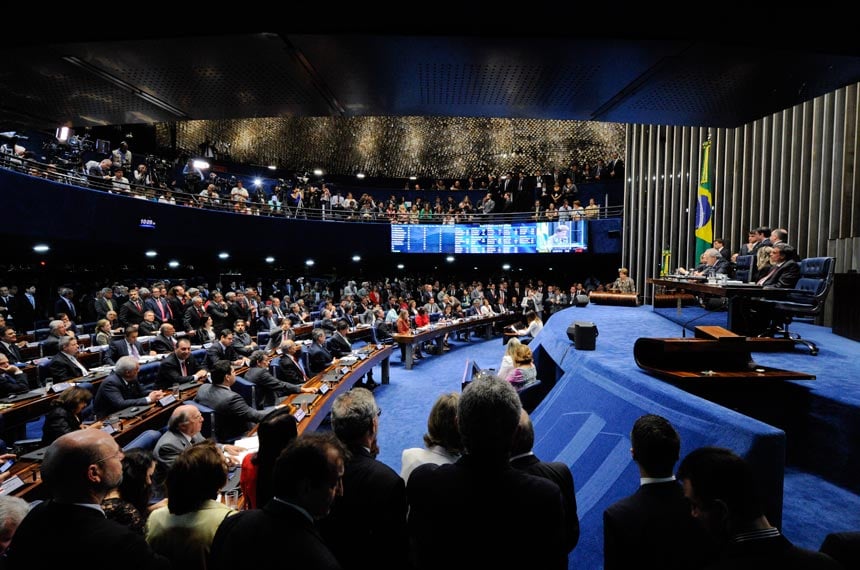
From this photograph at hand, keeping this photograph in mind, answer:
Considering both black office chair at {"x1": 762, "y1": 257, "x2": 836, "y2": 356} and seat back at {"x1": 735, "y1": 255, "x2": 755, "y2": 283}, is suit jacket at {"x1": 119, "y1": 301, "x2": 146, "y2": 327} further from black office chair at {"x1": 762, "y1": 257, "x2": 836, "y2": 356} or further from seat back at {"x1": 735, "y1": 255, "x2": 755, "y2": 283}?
seat back at {"x1": 735, "y1": 255, "x2": 755, "y2": 283}

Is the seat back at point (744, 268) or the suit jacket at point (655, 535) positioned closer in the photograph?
the suit jacket at point (655, 535)

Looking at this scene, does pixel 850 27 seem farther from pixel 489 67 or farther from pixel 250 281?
pixel 250 281

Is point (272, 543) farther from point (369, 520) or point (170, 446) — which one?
point (170, 446)

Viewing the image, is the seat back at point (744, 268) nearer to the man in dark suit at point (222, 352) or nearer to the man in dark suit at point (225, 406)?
the man in dark suit at point (225, 406)

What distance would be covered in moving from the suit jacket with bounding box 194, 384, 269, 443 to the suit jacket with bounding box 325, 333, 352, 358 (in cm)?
312

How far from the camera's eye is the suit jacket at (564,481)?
1.65m

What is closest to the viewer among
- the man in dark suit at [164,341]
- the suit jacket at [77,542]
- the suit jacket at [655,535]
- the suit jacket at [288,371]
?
the suit jacket at [77,542]

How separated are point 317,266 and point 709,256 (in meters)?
14.8

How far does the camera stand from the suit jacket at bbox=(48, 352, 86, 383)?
208 inches

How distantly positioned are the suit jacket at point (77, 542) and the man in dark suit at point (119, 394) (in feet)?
11.3

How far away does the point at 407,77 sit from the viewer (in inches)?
66.6

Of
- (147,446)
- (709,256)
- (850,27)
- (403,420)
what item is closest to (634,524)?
(850,27)

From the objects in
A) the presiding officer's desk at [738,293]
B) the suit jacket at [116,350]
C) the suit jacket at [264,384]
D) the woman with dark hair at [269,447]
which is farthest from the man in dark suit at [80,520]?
the suit jacket at [116,350]

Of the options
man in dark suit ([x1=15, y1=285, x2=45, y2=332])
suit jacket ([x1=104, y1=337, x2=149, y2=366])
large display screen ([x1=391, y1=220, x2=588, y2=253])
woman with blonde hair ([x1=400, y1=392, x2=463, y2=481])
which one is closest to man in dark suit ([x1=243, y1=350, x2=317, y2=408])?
suit jacket ([x1=104, y1=337, x2=149, y2=366])
